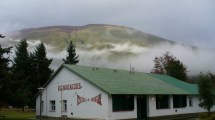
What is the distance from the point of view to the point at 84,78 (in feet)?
109

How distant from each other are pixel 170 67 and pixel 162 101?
34.4 metres

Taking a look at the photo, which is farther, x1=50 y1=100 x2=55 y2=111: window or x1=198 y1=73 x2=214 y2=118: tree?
x1=50 y1=100 x2=55 y2=111: window

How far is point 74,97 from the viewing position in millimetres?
34688

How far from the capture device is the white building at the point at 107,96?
106ft

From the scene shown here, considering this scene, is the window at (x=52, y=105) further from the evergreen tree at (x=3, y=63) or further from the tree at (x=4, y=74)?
the evergreen tree at (x=3, y=63)

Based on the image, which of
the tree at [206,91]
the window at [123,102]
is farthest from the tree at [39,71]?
the tree at [206,91]

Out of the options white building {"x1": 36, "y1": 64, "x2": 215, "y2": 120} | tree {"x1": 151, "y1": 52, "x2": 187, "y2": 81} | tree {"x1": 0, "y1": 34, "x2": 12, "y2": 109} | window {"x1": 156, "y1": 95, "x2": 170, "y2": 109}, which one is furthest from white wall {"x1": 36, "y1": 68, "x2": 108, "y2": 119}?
tree {"x1": 151, "y1": 52, "x2": 187, "y2": 81}

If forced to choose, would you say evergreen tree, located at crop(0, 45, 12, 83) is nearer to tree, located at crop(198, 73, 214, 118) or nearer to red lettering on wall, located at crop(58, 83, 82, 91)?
red lettering on wall, located at crop(58, 83, 82, 91)

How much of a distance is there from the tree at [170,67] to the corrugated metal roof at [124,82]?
28402 millimetres

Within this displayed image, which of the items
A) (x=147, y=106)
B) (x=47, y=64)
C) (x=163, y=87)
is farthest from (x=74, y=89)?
(x=47, y=64)

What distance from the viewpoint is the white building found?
1268 inches

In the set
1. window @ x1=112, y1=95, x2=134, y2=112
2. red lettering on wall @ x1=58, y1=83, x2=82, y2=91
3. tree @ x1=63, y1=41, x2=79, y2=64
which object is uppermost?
tree @ x1=63, y1=41, x2=79, y2=64

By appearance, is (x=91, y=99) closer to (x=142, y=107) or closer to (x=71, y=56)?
(x=142, y=107)

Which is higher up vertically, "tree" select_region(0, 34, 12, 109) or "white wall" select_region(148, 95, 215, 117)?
"tree" select_region(0, 34, 12, 109)
